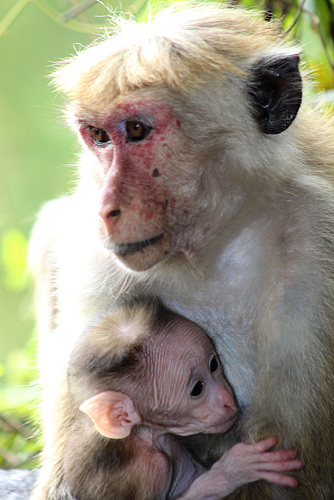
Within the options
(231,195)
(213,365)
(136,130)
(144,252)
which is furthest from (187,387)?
(136,130)

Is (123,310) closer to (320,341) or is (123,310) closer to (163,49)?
(320,341)

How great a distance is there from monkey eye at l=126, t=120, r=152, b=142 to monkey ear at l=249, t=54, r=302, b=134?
45 cm

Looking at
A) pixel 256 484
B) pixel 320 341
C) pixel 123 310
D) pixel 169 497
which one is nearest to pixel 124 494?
pixel 169 497

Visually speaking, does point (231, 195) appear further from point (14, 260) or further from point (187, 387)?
point (14, 260)

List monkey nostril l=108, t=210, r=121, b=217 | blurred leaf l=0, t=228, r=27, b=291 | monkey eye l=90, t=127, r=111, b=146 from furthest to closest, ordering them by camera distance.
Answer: blurred leaf l=0, t=228, r=27, b=291 → monkey eye l=90, t=127, r=111, b=146 → monkey nostril l=108, t=210, r=121, b=217

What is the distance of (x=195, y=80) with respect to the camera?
109 inches

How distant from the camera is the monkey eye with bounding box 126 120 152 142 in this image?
2.82 metres

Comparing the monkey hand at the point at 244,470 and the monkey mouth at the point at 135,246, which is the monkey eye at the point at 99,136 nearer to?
the monkey mouth at the point at 135,246

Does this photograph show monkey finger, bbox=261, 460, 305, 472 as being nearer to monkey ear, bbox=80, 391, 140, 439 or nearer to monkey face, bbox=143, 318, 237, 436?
monkey face, bbox=143, 318, 237, 436

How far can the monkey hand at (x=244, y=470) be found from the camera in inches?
113

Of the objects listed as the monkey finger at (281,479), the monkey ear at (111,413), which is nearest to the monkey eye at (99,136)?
the monkey ear at (111,413)

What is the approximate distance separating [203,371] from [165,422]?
0.28 meters

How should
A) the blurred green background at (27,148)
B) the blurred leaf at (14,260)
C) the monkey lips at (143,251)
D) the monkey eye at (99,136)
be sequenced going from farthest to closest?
1. the blurred leaf at (14,260)
2. the blurred green background at (27,148)
3. the monkey eye at (99,136)
4. the monkey lips at (143,251)

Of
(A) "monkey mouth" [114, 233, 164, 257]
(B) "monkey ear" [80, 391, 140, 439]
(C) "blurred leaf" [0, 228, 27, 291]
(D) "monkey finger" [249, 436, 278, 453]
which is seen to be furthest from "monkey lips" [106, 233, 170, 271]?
(C) "blurred leaf" [0, 228, 27, 291]
